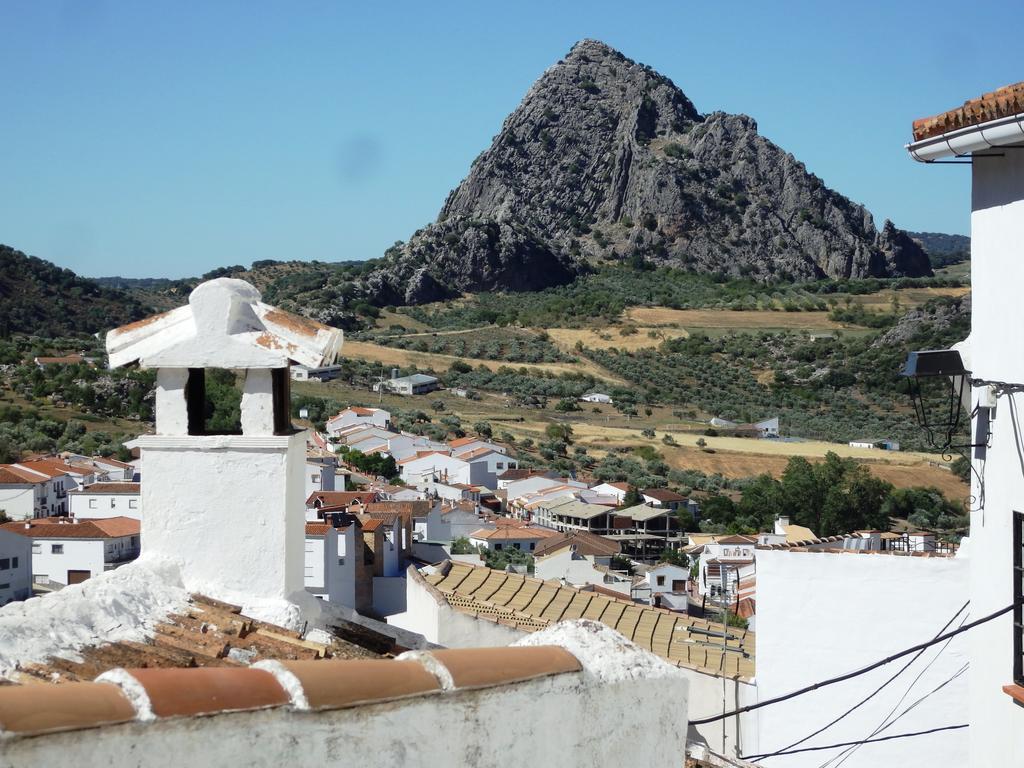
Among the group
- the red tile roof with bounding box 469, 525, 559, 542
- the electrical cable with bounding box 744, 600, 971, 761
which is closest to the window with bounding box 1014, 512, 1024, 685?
the electrical cable with bounding box 744, 600, 971, 761

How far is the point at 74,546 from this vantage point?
31.5 m

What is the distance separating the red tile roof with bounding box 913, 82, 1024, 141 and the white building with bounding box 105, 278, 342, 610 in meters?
2.71

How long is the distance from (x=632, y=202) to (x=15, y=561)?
123002mm

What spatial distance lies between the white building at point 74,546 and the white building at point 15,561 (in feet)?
4.11

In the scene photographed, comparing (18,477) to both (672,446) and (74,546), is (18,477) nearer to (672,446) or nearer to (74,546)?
(74,546)

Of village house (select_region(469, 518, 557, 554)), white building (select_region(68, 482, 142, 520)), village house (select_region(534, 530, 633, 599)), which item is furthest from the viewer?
village house (select_region(469, 518, 557, 554))

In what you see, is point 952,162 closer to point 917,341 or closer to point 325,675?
point 325,675

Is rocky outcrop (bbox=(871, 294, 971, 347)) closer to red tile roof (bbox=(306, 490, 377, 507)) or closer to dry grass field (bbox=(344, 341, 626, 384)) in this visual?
dry grass field (bbox=(344, 341, 626, 384))

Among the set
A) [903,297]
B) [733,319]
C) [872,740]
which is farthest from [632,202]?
[872,740]

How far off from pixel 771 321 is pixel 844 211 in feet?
177

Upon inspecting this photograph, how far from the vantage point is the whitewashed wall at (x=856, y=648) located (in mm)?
7289

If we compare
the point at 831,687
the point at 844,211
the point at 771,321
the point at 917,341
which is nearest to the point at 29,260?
the point at 771,321

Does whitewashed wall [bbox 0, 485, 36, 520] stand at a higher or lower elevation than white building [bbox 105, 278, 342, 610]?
lower

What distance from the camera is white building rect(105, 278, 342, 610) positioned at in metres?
4.66
